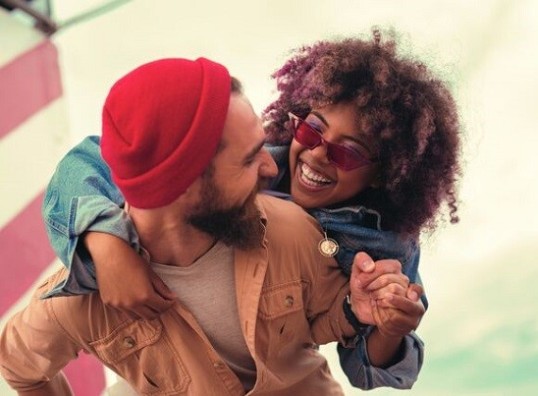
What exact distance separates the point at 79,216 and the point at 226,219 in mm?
226

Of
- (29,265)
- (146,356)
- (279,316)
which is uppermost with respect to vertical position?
(279,316)

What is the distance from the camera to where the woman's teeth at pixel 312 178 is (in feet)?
3.67

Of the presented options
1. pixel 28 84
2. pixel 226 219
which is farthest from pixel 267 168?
pixel 28 84

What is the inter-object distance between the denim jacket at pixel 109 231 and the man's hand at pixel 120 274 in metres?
0.02

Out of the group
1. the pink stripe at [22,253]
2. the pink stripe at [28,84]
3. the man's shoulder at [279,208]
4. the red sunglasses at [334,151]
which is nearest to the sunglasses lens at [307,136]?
the red sunglasses at [334,151]

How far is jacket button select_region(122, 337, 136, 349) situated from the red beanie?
0.86 feet

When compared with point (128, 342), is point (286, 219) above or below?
above

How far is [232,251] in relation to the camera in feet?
3.39

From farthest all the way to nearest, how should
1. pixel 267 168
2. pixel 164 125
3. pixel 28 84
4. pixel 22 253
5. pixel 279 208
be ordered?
pixel 28 84, pixel 22 253, pixel 279 208, pixel 267 168, pixel 164 125

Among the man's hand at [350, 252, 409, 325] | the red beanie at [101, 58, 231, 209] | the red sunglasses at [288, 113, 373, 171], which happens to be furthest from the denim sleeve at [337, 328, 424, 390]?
the red beanie at [101, 58, 231, 209]

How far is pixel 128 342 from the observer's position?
1019mm

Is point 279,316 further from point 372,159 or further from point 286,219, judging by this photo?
point 372,159

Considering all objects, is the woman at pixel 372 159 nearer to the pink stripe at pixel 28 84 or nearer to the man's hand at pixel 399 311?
the man's hand at pixel 399 311

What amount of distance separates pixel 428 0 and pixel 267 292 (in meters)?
1.72
